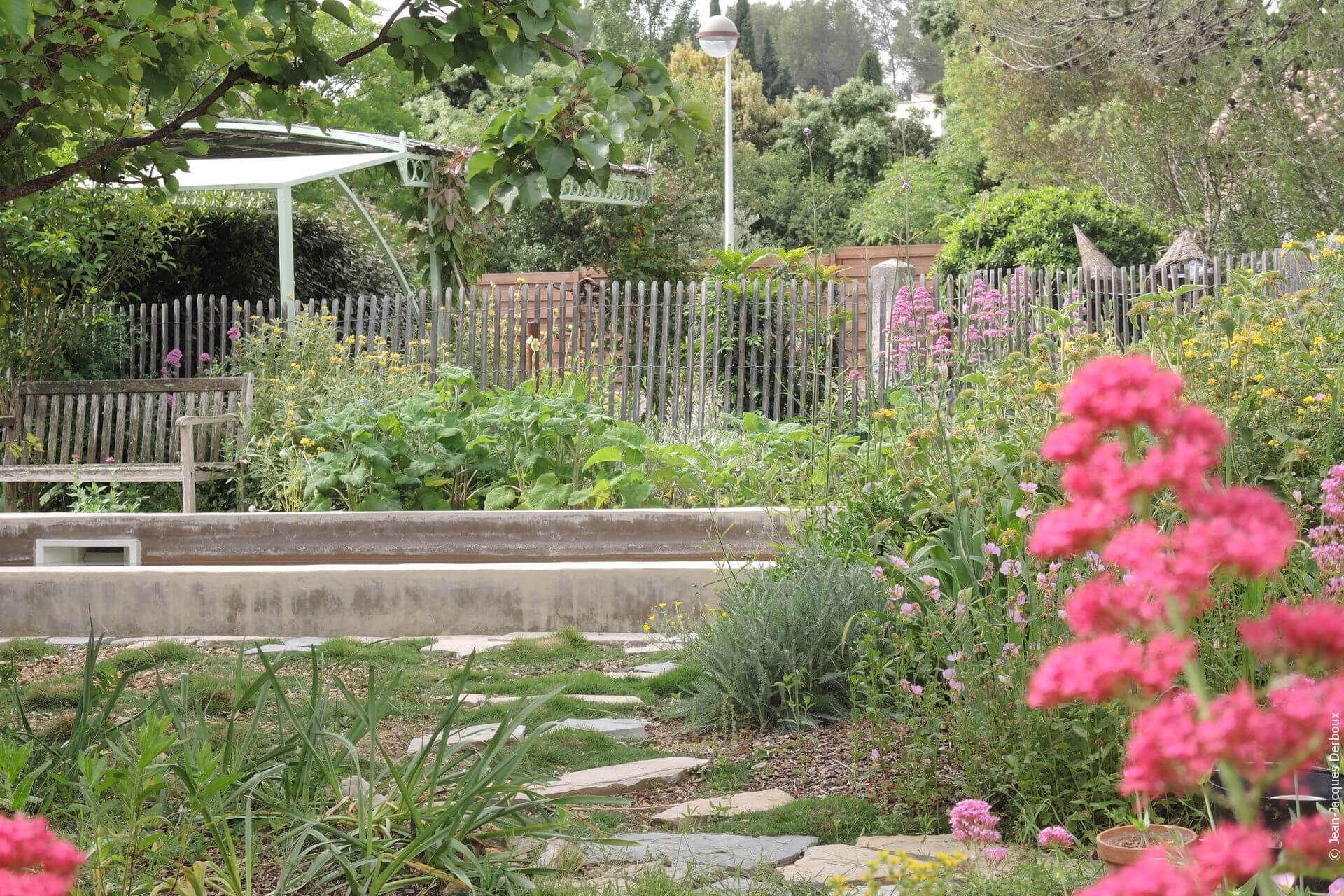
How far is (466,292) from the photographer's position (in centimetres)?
1212

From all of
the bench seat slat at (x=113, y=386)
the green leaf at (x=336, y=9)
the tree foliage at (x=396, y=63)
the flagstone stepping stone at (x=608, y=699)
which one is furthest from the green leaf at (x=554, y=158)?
the bench seat slat at (x=113, y=386)

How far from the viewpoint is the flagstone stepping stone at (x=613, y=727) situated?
385 cm

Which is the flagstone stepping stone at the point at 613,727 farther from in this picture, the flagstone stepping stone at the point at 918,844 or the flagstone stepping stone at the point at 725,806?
the flagstone stepping stone at the point at 918,844

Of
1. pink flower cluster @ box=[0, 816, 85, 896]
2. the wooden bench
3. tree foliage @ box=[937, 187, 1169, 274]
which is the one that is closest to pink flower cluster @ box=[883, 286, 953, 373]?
pink flower cluster @ box=[0, 816, 85, 896]

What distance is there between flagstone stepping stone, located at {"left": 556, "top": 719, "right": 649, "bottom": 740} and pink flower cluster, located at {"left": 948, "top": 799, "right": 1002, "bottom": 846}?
1.74 m

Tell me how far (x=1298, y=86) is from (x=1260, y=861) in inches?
562

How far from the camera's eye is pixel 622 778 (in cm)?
331

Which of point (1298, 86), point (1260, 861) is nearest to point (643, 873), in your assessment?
point (1260, 861)

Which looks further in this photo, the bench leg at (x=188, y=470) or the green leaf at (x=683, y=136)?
the bench leg at (x=188, y=470)

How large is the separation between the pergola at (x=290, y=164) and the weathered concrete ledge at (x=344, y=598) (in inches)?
168

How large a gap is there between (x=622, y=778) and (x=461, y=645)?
2.08 meters

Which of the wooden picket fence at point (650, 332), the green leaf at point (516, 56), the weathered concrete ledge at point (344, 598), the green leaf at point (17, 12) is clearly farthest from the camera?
the wooden picket fence at point (650, 332)

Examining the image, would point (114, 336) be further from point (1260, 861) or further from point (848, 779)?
point (1260, 861)

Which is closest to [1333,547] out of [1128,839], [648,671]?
[1128,839]
